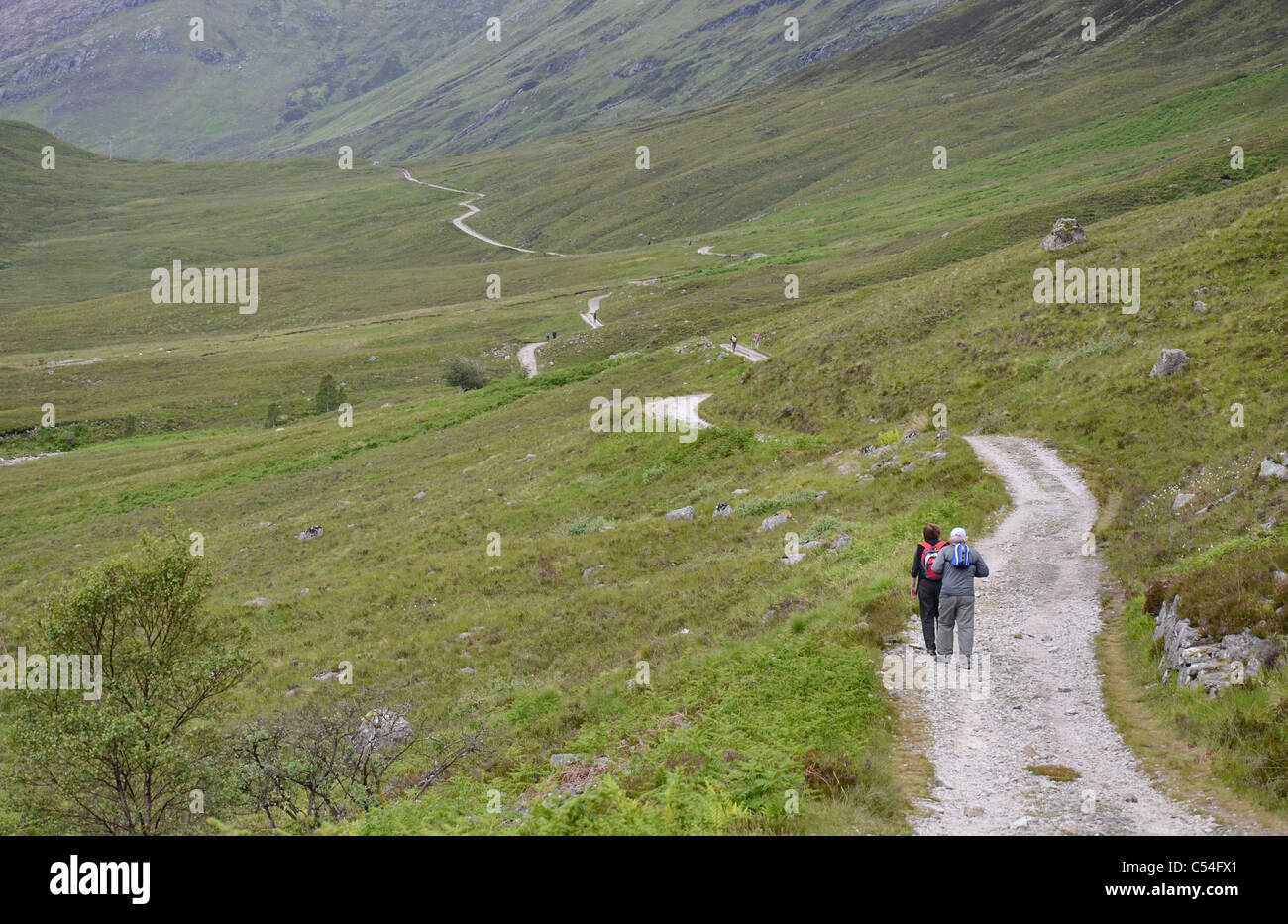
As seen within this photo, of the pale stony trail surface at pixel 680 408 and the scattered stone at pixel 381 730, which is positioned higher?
the pale stony trail surface at pixel 680 408

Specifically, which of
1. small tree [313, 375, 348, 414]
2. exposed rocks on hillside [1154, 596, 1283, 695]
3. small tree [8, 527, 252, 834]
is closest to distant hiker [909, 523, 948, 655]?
exposed rocks on hillside [1154, 596, 1283, 695]

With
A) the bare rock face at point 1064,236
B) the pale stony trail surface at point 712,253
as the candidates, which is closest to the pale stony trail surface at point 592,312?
the pale stony trail surface at point 712,253

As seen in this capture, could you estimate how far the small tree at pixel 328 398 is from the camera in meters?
96.9

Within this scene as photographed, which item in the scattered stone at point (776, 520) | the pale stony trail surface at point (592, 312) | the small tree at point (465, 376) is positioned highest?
the pale stony trail surface at point (592, 312)

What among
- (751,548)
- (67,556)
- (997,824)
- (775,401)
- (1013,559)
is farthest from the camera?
(67,556)

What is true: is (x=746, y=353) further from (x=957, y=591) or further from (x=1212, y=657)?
(x=1212, y=657)

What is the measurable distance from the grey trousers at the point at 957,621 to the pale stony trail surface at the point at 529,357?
7574 centimetres

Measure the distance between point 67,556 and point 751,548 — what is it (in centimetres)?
4635

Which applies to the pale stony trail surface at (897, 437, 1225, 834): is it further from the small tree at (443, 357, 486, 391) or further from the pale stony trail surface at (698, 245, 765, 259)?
the pale stony trail surface at (698, 245, 765, 259)

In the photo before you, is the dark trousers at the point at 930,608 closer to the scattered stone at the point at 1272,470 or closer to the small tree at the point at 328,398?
the scattered stone at the point at 1272,470

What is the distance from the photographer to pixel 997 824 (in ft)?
33.9

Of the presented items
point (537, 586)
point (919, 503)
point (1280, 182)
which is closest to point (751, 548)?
point (919, 503)

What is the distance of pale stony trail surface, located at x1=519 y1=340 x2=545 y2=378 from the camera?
318 feet
